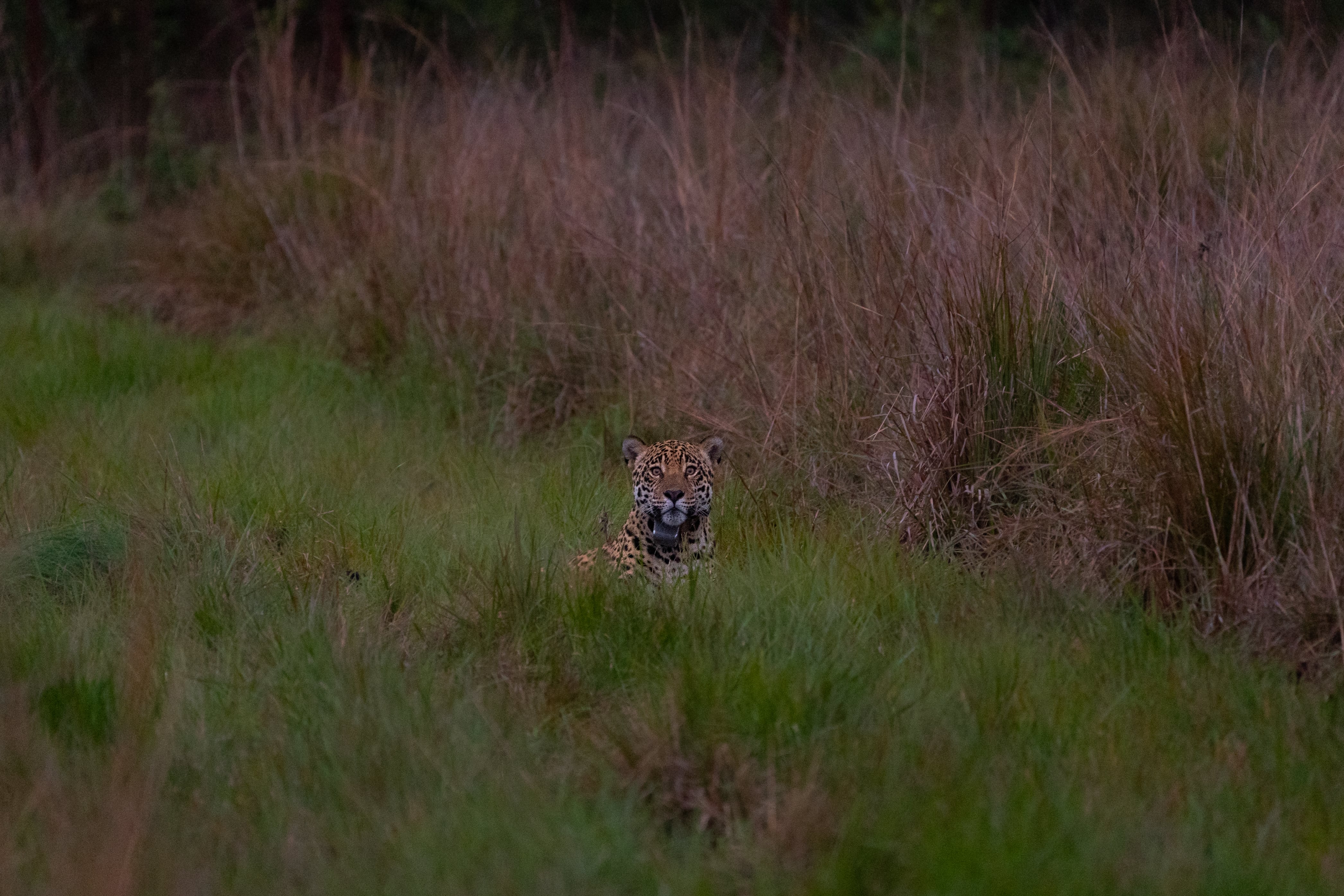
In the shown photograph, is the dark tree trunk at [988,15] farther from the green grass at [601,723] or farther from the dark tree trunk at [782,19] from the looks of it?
the green grass at [601,723]

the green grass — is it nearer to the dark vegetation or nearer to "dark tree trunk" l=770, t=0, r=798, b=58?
the dark vegetation

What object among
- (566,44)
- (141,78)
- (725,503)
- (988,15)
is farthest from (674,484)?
(141,78)

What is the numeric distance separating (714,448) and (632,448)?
0.29m

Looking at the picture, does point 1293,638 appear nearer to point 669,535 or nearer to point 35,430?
point 669,535

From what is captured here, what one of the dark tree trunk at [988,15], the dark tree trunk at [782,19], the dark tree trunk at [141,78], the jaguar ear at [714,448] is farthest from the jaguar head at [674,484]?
the dark tree trunk at [141,78]

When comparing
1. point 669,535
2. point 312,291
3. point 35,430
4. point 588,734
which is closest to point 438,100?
point 312,291

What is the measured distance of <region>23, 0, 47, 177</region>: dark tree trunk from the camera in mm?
12891

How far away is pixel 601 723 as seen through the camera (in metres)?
3.40

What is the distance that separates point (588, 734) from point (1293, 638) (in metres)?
1.73

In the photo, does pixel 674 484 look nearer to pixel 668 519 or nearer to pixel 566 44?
pixel 668 519

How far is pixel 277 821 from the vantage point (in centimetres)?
297

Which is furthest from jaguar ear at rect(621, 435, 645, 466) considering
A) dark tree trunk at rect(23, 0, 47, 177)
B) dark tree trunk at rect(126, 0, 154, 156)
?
dark tree trunk at rect(126, 0, 154, 156)

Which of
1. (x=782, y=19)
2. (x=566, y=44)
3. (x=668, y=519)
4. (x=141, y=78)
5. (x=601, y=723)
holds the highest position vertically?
(x=566, y=44)

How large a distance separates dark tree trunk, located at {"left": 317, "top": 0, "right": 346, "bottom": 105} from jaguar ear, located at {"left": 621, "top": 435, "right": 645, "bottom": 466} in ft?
22.9
